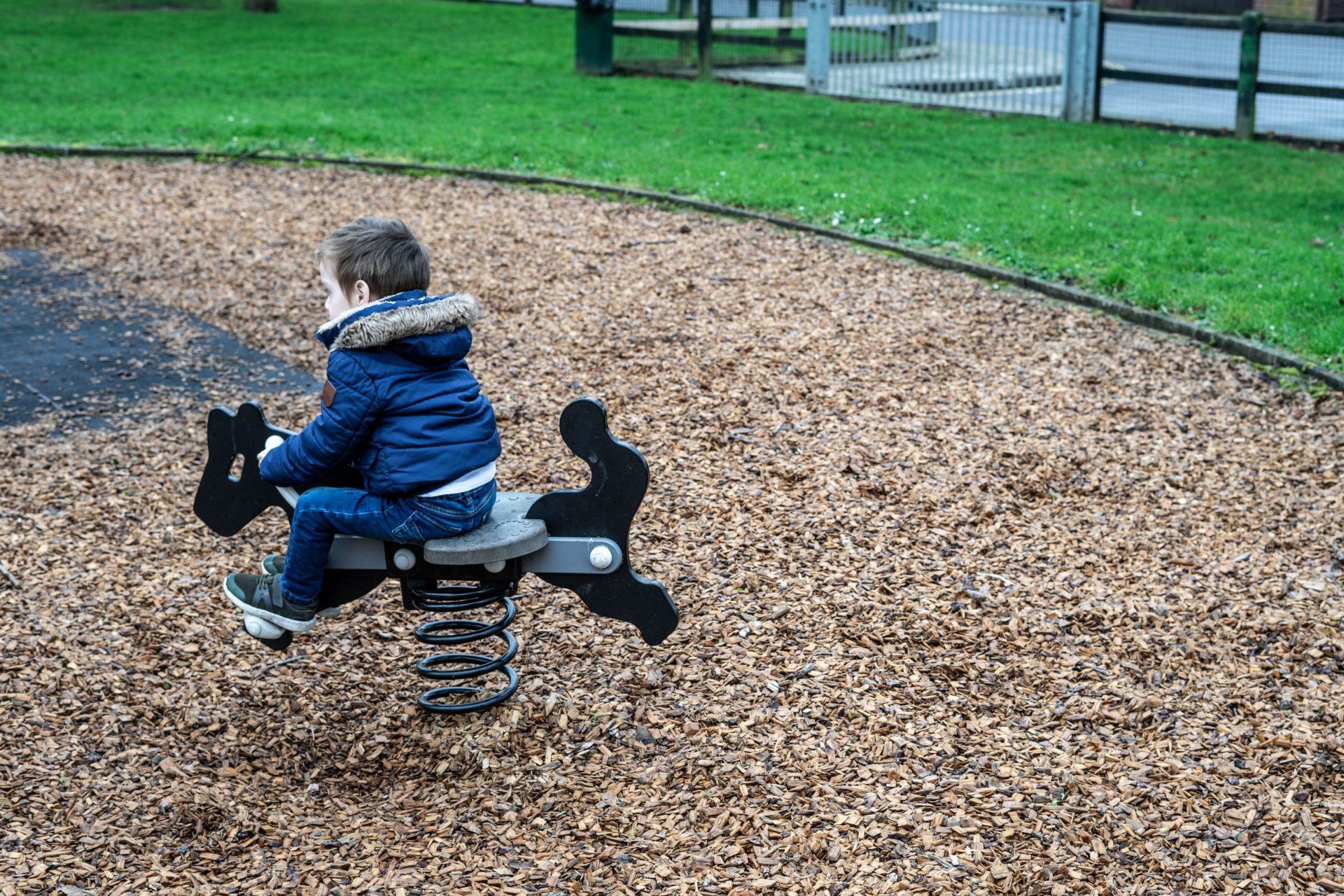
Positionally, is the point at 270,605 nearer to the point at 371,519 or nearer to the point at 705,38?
the point at 371,519

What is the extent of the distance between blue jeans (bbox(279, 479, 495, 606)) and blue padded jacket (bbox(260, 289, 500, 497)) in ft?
0.15

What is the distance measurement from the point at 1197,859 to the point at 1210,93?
1425 centimetres

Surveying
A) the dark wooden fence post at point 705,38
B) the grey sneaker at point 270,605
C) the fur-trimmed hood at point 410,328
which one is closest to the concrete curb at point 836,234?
the fur-trimmed hood at point 410,328

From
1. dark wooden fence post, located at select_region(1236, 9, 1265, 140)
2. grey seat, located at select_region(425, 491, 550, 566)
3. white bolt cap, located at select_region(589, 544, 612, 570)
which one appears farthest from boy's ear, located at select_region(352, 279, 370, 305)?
dark wooden fence post, located at select_region(1236, 9, 1265, 140)

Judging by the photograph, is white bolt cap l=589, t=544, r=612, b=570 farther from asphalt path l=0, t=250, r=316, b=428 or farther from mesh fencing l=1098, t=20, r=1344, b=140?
mesh fencing l=1098, t=20, r=1344, b=140

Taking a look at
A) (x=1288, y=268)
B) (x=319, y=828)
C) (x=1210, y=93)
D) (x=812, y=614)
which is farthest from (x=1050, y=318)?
(x=1210, y=93)

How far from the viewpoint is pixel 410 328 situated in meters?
3.57

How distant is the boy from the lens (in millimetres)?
3594

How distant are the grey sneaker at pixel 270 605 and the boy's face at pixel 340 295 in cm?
81

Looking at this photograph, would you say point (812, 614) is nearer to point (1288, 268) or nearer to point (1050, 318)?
point (1050, 318)

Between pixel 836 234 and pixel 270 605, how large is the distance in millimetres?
6487

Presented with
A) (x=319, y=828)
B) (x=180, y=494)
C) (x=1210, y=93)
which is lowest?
(x=319, y=828)

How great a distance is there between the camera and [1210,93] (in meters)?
15.7

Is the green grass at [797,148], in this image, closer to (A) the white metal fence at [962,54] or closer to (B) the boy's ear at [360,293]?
(A) the white metal fence at [962,54]
